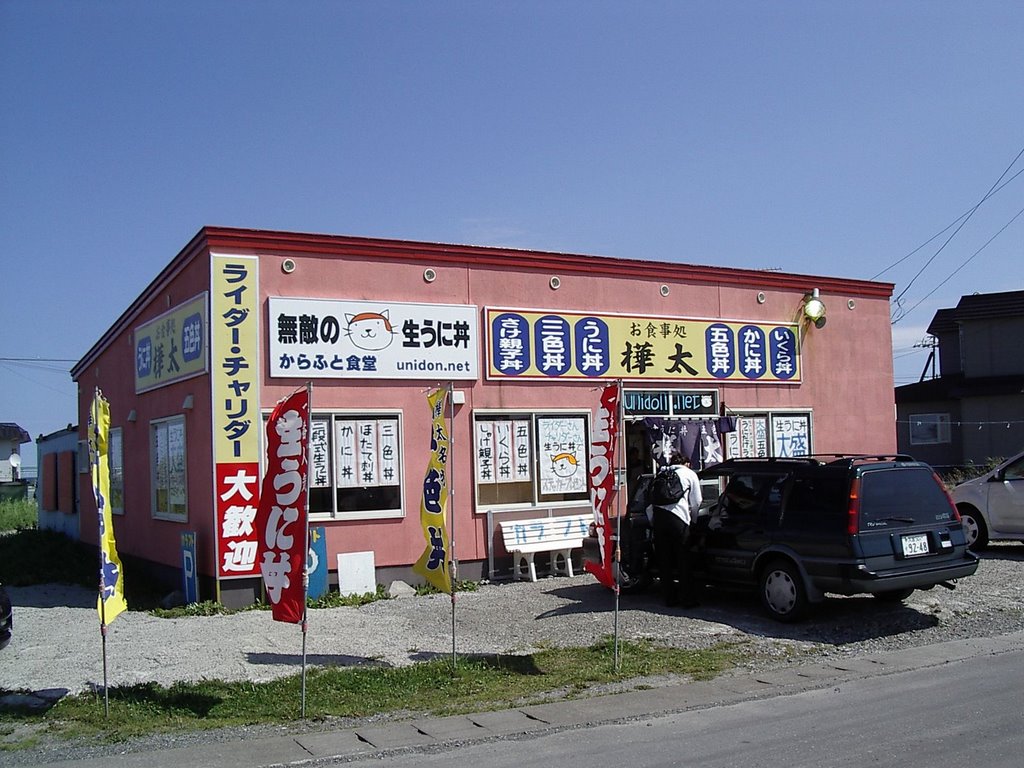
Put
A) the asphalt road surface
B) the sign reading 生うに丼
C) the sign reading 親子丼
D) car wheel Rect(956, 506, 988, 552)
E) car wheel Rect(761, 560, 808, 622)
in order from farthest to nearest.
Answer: car wheel Rect(956, 506, 988, 552)
the sign reading 生うに丼
the sign reading 親子丼
car wheel Rect(761, 560, 808, 622)
the asphalt road surface

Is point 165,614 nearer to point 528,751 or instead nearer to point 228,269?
point 228,269

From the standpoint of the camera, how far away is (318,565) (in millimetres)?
13312

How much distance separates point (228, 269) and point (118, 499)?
7.28m

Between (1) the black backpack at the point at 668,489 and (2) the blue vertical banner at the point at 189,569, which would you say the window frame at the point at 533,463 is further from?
(2) the blue vertical banner at the point at 189,569

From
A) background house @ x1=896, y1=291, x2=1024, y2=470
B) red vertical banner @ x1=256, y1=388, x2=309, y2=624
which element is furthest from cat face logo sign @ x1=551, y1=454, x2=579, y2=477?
background house @ x1=896, y1=291, x2=1024, y2=470

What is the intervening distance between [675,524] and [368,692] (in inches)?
185

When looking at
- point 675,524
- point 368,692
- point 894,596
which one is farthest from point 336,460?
point 894,596

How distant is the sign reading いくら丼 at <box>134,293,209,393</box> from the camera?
1361 centimetres

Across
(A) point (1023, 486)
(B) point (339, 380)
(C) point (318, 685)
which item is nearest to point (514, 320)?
(B) point (339, 380)

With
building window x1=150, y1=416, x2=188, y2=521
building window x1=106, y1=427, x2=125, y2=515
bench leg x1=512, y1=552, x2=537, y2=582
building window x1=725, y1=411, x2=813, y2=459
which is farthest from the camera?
building window x1=106, y1=427, x2=125, y2=515

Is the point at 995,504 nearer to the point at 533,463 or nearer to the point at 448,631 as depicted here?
the point at 533,463

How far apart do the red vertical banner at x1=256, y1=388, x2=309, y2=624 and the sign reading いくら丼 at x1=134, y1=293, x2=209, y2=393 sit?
202 inches

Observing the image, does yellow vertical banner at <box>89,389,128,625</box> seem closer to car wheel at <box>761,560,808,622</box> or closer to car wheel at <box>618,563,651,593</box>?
car wheel at <box>618,563,651,593</box>

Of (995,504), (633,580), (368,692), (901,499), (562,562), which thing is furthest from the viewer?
(995,504)
